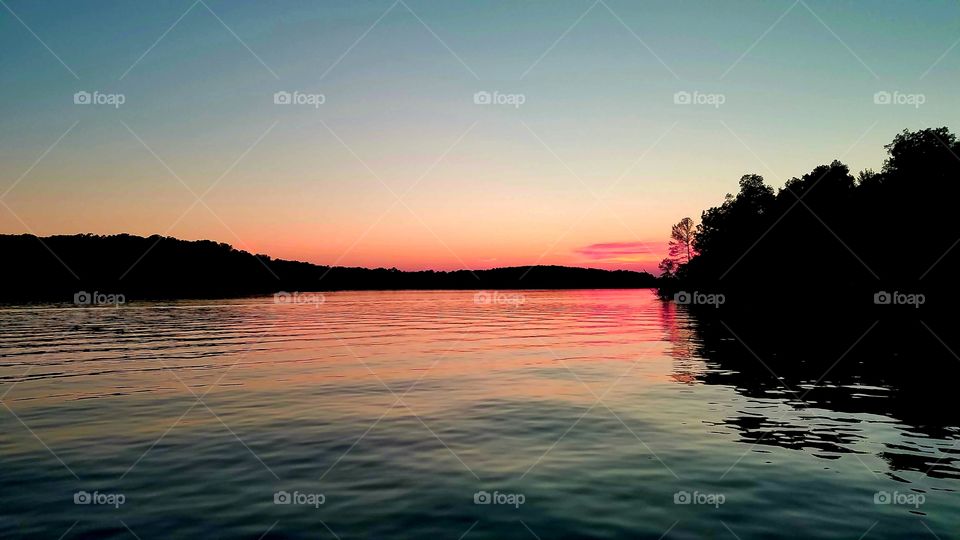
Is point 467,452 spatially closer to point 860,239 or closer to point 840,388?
point 840,388

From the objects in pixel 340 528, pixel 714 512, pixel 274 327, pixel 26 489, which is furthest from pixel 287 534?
pixel 274 327

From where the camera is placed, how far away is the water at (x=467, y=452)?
1114 centimetres

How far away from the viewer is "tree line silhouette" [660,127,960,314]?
77.2 meters

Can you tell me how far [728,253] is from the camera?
138125mm

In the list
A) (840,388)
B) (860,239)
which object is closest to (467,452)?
(840,388)

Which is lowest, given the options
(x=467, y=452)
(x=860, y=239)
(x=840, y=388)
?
(x=840, y=388)

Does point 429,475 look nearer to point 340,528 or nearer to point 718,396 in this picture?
point 340,528

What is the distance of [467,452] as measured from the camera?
16156 millimetres

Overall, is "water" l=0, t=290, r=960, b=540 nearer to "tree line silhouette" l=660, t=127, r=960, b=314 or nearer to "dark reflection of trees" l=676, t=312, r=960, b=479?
"dark reflection of trees" l=676, t=312, r=960, b=479

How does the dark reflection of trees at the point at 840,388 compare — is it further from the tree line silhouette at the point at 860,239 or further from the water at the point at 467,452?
the tree line silhouette at the point at 860,239

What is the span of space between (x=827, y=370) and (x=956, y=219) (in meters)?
58.5

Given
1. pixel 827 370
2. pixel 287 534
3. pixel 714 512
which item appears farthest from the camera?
pixel 827 370

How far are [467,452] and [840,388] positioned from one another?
63.4 ft

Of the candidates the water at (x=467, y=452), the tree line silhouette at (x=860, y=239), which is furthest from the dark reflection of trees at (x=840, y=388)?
the tree line silhouette at (x=860, y=239)
